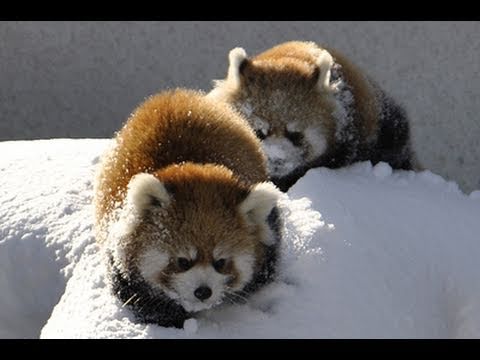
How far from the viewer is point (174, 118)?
2412 mm

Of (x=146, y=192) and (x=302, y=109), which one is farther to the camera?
(x=302, y=109)

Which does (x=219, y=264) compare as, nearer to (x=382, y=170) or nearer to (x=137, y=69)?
(x=382, y=170)

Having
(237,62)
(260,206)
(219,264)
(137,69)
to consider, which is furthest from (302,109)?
(137,69)

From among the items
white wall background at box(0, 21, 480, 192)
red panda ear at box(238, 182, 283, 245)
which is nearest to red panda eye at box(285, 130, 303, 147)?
red panda ear at box(238, 182, 283, 245)

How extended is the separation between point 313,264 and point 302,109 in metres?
0.87

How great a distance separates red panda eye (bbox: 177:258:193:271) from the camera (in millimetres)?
2029

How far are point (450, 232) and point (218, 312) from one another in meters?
0.93

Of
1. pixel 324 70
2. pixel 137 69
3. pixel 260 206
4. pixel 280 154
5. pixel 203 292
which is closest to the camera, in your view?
pixel 203 292

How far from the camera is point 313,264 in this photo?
2.34 m

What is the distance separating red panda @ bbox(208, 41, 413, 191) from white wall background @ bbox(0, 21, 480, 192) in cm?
150

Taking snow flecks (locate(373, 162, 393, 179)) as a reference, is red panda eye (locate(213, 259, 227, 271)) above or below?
above

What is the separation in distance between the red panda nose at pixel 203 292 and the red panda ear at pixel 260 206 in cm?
23

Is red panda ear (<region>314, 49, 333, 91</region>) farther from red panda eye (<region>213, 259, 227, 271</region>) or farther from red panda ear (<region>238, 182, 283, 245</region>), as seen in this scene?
red panda eye (<region>213, 259, 227, 271</region>)
